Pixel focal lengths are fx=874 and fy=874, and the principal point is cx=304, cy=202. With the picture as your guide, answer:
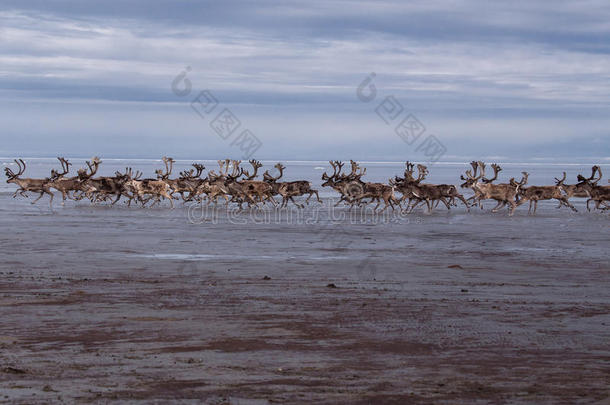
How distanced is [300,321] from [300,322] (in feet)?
0.18

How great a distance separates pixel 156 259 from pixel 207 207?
16.2 m

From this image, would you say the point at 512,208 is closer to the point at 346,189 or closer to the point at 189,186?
the point at 346,189

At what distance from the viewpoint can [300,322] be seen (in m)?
8.43

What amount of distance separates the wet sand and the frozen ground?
0.02 metres

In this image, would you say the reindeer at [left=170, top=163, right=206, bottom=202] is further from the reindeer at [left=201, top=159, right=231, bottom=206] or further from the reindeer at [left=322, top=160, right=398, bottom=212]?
the reindeer at [left=322, top=160, right=398, bottom=212]

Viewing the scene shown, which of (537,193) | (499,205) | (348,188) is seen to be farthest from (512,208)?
(348,188)

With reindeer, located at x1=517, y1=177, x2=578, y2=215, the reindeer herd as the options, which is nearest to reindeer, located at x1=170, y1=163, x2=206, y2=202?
the reindeer herd

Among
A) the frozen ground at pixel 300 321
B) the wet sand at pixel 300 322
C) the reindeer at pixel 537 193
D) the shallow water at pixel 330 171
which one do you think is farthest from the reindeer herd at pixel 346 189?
the wet sand at pixel 300 322

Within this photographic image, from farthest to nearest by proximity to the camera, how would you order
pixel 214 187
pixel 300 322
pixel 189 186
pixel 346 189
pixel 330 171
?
1. pixel 330 171
2. pixel 189 186
3. pixel 346 189
4. pixel 214 187
5. pixel 300 322

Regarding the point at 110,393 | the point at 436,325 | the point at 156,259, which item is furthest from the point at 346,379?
the point at 156,259

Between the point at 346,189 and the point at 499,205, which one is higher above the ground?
the point at 346,189

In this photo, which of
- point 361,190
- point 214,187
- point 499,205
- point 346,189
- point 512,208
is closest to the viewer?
point 512,208

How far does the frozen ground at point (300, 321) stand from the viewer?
6109mm

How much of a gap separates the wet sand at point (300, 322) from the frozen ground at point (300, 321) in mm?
23
